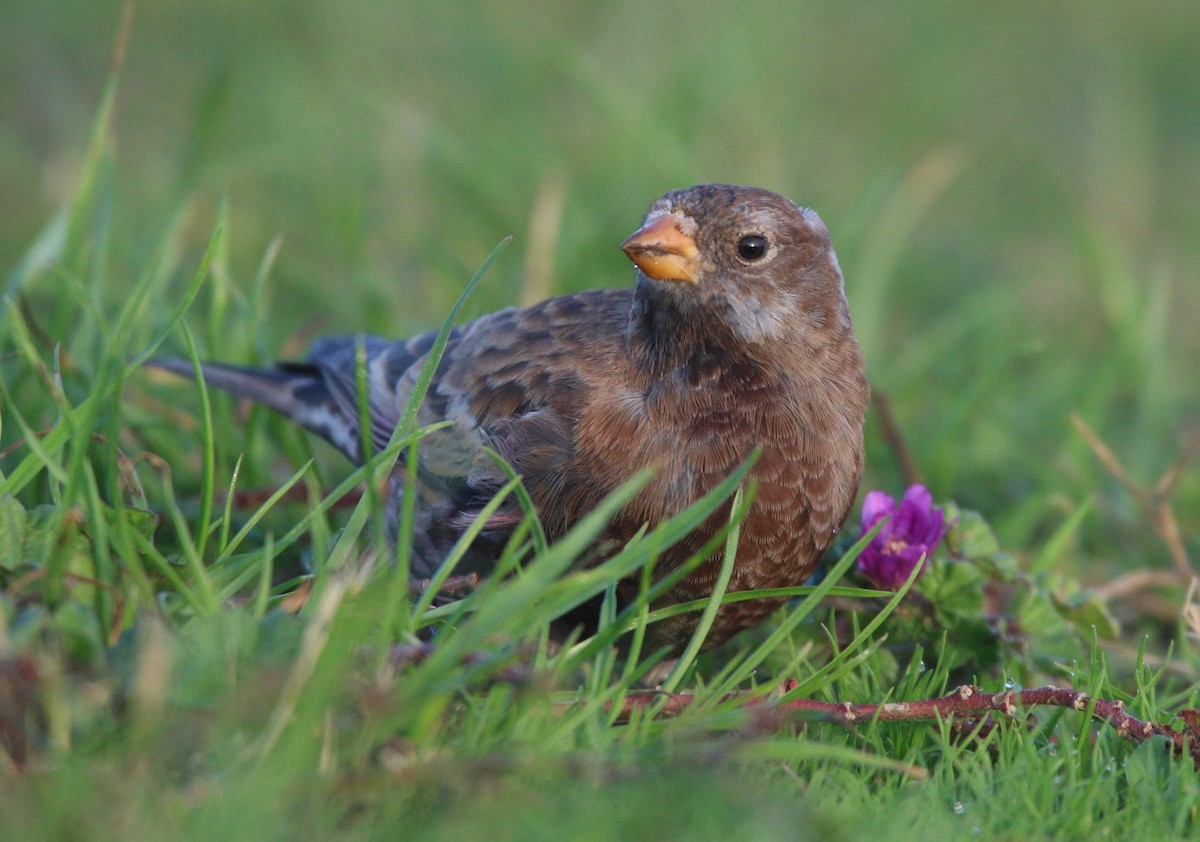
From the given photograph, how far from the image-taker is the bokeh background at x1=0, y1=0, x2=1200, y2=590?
18.0 ft

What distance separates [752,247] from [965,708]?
4.32ft

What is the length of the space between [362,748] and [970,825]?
109 centimetres

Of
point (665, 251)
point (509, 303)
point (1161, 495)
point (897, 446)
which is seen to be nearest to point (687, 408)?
point (665, 251)

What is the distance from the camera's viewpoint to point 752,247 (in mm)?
3617

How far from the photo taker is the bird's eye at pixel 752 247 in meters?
3.61

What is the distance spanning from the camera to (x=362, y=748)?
231cm

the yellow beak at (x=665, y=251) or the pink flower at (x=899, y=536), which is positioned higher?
the yellow beak at (x=665, y=251)

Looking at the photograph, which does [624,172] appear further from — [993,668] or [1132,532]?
[993,668]


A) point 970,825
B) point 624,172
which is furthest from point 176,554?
point 624,172

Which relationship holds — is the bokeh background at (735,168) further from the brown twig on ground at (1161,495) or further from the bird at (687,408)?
the bird at (687,408)

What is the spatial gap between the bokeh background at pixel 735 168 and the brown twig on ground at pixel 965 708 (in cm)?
159

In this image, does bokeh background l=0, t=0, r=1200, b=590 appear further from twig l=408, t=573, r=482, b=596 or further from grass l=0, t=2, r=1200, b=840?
twig l=408, t=573, r=482, b=596

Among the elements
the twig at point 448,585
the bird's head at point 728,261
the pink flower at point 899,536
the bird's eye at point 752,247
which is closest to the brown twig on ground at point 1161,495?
the pink flower at point 899,536

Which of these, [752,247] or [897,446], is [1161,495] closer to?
[897,446]
